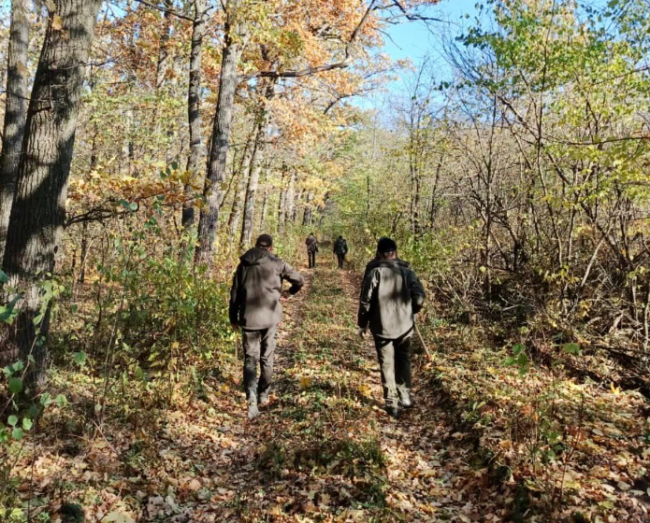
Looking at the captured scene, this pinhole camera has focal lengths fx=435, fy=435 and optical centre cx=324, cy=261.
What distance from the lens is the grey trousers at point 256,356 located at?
5.62m

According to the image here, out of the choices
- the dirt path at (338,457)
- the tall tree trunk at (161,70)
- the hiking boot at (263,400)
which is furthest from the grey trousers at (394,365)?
the tall tree trunk at (161,70)

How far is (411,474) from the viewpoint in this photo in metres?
4.33

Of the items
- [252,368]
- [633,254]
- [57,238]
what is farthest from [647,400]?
[57,238]

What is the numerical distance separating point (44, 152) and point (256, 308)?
2860 millimetres

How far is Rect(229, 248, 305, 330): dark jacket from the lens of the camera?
559 centimetres

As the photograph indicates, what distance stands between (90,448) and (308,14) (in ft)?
44.2

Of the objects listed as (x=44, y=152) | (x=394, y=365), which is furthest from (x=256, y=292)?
(x=44, y=152)

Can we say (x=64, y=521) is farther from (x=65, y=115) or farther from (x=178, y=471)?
(x=65, y=115)

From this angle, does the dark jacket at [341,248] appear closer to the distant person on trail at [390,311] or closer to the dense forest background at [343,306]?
the dense forest background at [343,306]

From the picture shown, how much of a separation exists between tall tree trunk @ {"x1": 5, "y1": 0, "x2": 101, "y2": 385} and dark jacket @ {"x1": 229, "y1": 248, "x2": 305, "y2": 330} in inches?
83.1

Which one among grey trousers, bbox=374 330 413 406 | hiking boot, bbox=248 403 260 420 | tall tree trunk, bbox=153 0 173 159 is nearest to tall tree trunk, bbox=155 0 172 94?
tall tree trunk, bbox=153 0 173 159

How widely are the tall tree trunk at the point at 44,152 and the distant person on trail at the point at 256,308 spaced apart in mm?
2130

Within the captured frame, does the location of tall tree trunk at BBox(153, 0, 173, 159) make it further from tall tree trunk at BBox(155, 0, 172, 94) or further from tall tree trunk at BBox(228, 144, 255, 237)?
tall tree trunk at BBox(228, 144, 255, 237)

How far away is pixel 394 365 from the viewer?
18.8 ft
